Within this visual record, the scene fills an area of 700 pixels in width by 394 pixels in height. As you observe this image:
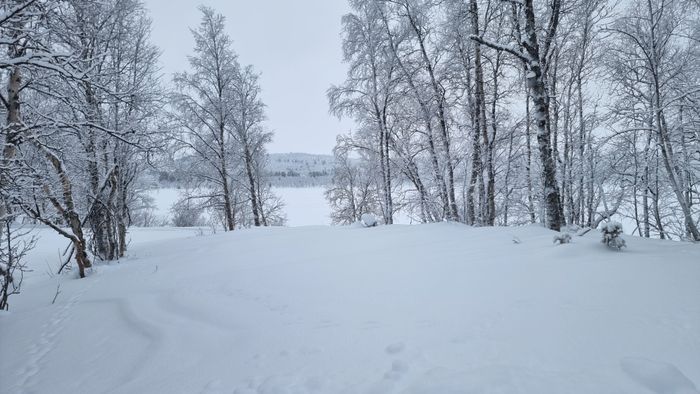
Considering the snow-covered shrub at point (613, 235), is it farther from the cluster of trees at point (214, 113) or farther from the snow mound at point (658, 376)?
the cluster of trees at point (214, 113)

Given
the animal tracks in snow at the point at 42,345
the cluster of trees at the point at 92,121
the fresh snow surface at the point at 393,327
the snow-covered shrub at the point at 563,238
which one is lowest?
the animal tracks in snow at the point at 42,345

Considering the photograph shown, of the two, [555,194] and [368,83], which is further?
[368,83]

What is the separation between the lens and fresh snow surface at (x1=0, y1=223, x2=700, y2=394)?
5.37 ft

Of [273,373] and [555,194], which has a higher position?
[555,194]

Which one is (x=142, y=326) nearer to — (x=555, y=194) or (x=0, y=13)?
(x=0, y=13)

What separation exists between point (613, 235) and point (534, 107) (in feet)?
9.24

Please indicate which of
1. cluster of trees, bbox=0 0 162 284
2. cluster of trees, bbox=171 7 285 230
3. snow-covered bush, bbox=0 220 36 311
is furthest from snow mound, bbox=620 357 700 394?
cluster of trees, bbox=171 7 285 230

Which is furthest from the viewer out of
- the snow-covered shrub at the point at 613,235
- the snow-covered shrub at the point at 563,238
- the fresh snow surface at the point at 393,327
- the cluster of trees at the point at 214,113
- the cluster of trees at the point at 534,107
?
the cluster of trees at the point at 214,113

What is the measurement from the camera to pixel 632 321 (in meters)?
1.93

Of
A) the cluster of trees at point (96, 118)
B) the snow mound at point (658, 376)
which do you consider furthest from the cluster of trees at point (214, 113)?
the snow mound at point (658, 376)

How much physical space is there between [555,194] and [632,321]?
149 inches

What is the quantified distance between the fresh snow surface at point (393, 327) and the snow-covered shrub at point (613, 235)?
4.1 inches

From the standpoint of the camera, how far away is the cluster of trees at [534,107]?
6016 mm

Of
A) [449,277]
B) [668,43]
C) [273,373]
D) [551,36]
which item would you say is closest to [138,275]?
[273,373]
